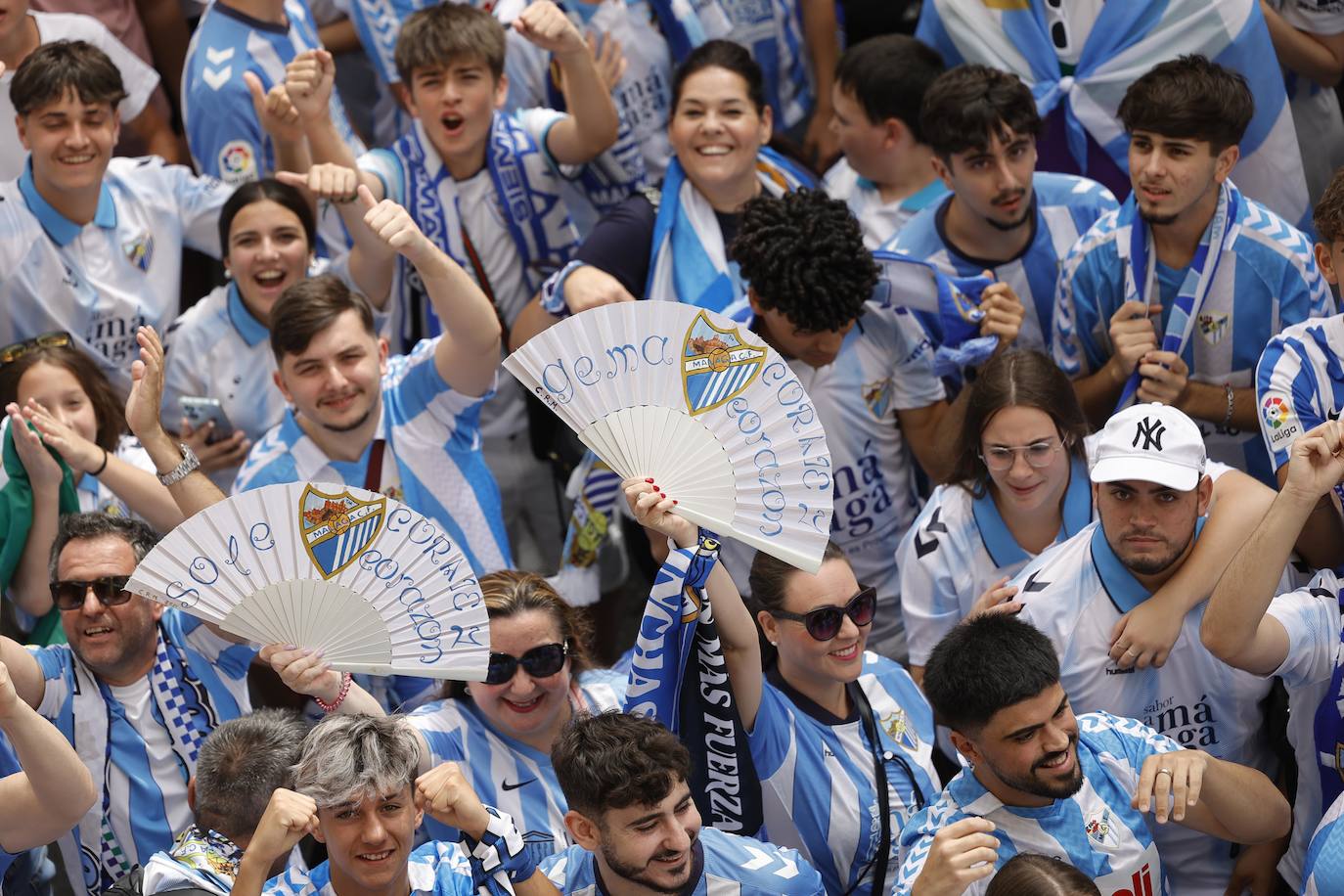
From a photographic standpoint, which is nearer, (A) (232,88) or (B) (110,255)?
(B) (110,255)

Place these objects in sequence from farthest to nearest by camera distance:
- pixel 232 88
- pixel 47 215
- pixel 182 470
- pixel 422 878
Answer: pixel 232 88
pixel 47 215
pixel 182 470
pixel 422 878

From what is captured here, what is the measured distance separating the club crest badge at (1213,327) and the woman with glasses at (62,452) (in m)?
3.43

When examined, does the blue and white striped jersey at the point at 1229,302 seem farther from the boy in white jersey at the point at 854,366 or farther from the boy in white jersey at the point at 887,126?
the boy in white jersey at the point at 887,126

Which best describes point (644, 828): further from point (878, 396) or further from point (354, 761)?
point (878, 396)

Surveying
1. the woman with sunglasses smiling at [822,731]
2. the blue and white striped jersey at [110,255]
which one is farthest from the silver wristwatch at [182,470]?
the woman with sunglasses smiling at [822,731]

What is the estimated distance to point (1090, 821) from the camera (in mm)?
4535

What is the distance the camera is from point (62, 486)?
6.10m

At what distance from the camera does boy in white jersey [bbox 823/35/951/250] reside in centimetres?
697

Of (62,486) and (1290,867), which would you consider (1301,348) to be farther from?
(62,486)

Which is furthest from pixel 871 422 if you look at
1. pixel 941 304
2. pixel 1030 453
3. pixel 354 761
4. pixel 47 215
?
pixel 47 215

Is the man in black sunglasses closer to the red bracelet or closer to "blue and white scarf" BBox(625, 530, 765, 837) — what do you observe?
the red bracelet

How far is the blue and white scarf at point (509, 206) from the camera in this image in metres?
7.16

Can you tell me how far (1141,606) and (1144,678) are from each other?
22 cm

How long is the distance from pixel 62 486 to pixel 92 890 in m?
1.42
